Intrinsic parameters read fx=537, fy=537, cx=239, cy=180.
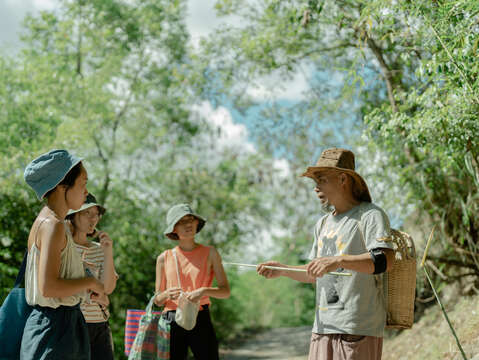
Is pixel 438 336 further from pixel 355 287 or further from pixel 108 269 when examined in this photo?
pixel 108 269

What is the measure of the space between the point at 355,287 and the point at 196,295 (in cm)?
135

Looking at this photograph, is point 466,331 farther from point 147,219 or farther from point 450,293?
point 147,219

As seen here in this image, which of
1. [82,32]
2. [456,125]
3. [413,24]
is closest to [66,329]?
[456,125]

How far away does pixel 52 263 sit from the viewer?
2.08 meters

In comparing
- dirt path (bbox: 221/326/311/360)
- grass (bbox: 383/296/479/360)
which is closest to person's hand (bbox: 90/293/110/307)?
grass (bbox: 383/296/479/360)

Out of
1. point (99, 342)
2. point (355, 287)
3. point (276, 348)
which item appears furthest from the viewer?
point (276, 348)

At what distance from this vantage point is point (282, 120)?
9242 mm

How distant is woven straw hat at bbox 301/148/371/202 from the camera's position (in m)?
2.71

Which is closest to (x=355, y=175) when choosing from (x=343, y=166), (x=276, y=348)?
(x=343, y=166)

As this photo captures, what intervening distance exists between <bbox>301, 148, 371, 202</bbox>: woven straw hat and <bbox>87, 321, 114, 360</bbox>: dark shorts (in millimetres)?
1697

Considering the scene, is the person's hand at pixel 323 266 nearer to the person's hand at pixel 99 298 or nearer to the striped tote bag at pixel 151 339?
the person's hand at pixel 99 298

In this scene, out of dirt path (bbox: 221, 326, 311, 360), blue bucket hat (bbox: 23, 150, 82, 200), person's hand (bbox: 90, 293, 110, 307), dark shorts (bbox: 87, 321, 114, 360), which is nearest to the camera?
blue bucket hat (bbox: 23, 150, 82, 200)

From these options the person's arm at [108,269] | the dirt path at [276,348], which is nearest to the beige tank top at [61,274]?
the person's arm at [108,269]

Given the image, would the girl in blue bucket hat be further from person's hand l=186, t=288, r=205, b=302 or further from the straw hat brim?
person's hand l=186, t=288, r=205, b=302
